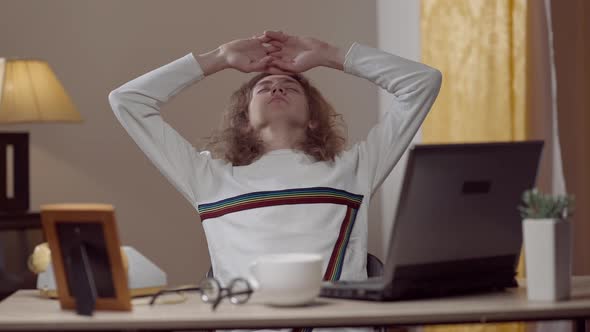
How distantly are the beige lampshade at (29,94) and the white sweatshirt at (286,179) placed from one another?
4.63 feet

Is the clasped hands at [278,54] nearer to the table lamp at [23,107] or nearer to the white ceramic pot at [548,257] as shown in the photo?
the white ceramic pot at [548,257]

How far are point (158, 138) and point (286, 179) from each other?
1.11 ft

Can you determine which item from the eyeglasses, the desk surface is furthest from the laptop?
the eyeglasses

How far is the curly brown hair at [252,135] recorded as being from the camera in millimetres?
2400

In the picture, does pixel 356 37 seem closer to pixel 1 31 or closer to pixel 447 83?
pixel 447 83

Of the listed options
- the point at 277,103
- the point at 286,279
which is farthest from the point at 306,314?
the point at 277,103

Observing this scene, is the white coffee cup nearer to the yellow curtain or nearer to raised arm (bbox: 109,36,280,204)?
raised arm (bbox: 109,36,280,204)

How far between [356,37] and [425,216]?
2.88 metres

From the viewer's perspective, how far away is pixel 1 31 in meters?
4.19

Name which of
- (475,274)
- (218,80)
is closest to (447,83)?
(218,80)

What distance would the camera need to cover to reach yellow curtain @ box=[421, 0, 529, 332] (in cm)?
327

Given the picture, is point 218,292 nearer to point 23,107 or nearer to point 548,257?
point 548,257

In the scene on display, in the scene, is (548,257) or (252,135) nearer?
(548,257)

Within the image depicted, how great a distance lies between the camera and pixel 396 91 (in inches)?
96.8
